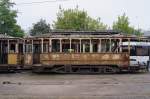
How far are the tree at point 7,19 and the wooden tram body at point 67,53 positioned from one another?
32329mm

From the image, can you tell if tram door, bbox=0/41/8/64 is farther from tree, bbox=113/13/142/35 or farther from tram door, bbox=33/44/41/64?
tree, bbox=113/13/142/35

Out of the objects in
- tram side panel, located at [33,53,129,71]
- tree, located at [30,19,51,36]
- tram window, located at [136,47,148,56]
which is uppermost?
tree, located at [30,19,51,36]

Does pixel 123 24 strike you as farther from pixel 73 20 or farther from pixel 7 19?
pixel 7 19

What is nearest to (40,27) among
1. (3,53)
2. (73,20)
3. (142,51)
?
(73,20)

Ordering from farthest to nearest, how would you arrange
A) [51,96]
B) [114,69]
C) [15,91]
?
[114,69], [15,91], [51,96]

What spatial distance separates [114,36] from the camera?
39.2 meters

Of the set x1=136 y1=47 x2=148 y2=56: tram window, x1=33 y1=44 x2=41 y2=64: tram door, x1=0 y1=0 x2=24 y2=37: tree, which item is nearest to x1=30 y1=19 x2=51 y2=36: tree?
x1=0 y1=0 x2=24 y2=37: tree

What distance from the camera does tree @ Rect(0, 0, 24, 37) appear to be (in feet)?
236

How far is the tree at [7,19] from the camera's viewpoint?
72.1 metres

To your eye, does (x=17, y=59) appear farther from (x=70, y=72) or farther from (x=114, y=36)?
(x=114, y=36)

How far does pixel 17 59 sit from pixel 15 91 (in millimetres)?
15692

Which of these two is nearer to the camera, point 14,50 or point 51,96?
point 51,96

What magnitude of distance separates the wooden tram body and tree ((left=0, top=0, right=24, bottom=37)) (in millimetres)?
32329

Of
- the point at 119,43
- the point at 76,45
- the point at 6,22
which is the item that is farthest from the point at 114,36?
the point at 6,22
